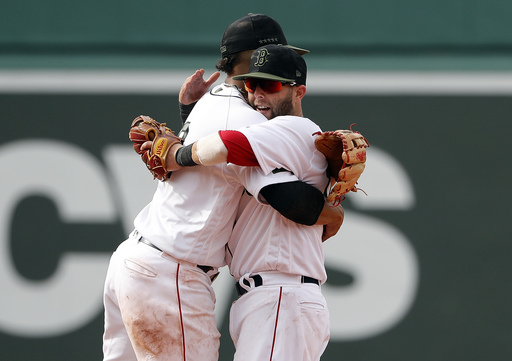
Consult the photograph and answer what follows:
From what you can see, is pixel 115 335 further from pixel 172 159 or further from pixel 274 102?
pixel 274 102

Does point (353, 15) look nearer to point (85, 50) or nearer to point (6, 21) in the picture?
point (85, 50)

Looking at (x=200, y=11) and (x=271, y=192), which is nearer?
(x=271, y=192)

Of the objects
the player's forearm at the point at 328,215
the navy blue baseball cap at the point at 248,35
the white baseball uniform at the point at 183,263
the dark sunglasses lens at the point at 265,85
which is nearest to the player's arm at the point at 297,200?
the player's forearm at the point at 328,215

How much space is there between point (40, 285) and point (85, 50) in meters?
1.45

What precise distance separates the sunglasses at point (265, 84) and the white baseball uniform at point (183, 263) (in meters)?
0.08

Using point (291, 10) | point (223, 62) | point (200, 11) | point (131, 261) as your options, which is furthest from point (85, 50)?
point (131, 261)

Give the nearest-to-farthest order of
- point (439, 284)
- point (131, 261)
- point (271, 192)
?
point (271, 192) < point (131, 261) < point (439, 284)

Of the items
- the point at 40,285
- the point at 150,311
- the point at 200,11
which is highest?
the point at 200,11

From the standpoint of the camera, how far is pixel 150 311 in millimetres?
2260

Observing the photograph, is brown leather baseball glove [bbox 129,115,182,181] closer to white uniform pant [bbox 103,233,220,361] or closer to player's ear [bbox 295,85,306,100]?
white uniform pant [bbox 103,233,220,361]

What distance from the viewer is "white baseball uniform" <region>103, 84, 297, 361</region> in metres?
2.26

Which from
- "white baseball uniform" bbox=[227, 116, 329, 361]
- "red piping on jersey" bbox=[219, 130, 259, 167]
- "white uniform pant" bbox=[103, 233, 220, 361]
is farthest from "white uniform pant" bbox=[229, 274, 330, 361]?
"red piping on jersey" bbox=[219, 130, 259, 167]

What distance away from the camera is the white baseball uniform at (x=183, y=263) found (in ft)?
7.41

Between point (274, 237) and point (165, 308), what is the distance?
1.35 feet
